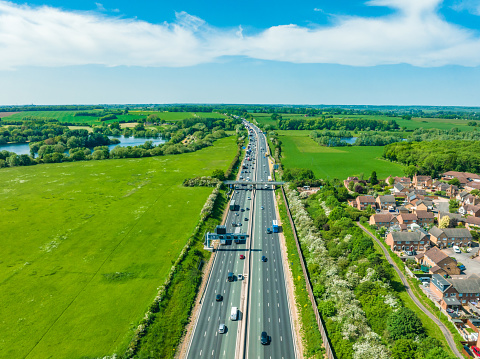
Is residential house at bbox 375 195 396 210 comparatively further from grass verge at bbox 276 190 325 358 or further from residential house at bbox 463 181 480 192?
residential house at bbox 463 181 480 192

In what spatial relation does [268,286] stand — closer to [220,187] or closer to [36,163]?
[220,187]

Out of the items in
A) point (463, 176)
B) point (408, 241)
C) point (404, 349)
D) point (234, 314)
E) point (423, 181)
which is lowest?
point (234, 314)

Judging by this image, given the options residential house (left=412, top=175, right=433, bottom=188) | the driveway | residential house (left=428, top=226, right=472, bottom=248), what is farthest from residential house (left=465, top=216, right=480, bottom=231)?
residential house (left=412, top=175, right=433, bottom=188)

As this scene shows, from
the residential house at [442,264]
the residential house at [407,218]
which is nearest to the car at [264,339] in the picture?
the residential house at [442,264]

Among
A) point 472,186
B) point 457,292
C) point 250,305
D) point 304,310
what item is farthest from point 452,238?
point 472,186

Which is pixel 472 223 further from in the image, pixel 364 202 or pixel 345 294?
pixel 345 294

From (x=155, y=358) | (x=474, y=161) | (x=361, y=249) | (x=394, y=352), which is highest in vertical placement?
(x=474, y=161)

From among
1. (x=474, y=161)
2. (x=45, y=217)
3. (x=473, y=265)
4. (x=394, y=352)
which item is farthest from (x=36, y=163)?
(x=474, y=161)
